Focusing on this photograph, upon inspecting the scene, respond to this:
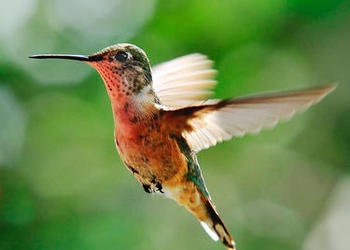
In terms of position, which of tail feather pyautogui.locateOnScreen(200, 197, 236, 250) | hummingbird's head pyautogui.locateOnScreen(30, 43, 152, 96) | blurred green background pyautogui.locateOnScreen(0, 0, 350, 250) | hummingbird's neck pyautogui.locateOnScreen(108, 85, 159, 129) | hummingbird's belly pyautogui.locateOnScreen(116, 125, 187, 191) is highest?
hummingbird's head pyautogui.locateOnScreen(30, 43, 152, 96)

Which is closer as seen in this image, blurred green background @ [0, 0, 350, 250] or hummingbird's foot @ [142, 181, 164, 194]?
hummingbird's foot @ [142, 181, 164, 194]

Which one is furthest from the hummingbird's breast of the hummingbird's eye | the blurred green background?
the blurred green background

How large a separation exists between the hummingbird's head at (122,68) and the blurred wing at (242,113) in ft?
0.47

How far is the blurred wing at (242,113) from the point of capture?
133 centimetres

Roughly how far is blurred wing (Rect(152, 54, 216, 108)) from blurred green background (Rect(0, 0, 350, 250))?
2.27 meters

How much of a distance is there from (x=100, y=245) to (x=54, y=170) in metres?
0.79

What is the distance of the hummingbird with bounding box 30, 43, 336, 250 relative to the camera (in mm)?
1447

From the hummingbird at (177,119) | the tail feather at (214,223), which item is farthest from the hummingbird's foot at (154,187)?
the tail feather at (214,223)

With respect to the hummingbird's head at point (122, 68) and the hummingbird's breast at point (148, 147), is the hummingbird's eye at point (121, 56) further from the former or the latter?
the hummingbird's breast at point (148, 147)

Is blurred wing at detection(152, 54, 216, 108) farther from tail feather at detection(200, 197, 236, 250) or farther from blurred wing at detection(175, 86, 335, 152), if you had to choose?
tail feather at detection(200, 197, 236, 250)

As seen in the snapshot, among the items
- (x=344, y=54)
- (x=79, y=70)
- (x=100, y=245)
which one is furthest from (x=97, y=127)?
(x=344, y=54)

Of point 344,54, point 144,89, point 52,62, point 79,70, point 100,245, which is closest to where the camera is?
point 144,89

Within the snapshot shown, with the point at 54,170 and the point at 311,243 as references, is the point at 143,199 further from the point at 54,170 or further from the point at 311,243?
the point at 311,243

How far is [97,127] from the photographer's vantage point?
14.9ft
